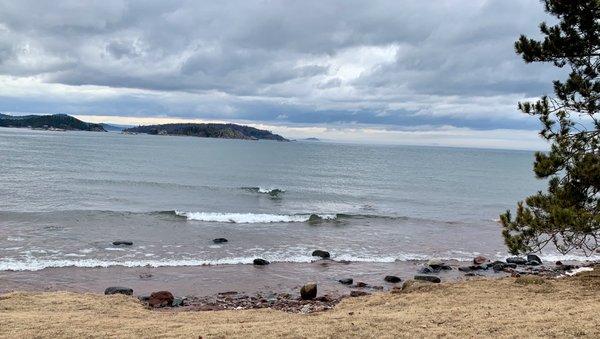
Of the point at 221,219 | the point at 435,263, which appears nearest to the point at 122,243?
the point at 221,219

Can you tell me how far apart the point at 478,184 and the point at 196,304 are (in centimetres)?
6903

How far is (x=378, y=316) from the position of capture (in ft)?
38.1

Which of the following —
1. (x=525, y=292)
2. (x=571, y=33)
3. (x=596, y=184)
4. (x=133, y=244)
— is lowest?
(x=133, y=244)

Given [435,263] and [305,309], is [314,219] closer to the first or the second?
[435,263]

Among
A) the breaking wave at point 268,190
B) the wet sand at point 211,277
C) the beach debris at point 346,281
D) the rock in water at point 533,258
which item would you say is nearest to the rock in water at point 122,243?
the wet sand at point 211,277

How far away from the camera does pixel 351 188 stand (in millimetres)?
64438

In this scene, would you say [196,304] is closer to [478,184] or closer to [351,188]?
[351,188]

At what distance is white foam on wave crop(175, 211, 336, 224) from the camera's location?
37.5m

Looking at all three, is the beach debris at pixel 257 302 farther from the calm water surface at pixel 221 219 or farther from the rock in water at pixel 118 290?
the calm water surface at pixel 221 219

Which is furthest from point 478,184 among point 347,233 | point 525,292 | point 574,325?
point 574,325

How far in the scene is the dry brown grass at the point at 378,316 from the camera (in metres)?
9.98

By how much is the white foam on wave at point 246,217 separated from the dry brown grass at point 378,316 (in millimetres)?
21022

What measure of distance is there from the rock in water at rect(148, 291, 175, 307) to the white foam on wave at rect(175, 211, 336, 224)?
770 inches

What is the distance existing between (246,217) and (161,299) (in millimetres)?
21493
